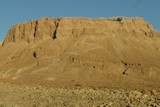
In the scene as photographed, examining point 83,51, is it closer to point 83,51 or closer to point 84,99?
point 83,51

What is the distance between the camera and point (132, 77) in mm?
72312

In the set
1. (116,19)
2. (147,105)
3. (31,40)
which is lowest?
(147,105)

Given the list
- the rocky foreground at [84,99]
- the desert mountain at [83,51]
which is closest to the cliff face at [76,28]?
the desert mountain at [83,51]

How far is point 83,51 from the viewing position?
81.7m

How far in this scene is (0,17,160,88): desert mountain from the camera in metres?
72.9

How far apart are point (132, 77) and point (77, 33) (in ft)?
75.2

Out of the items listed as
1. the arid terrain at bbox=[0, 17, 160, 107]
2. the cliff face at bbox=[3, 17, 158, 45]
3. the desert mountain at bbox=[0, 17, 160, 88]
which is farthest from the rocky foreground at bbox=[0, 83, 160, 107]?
the cliff face at bbox=[3, 17, 158, 45]

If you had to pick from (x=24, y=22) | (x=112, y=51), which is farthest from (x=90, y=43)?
(x=24, y=22)

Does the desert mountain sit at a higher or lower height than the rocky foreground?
higher

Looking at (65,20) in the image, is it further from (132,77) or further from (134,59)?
(132,77)

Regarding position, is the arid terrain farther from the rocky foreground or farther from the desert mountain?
the rocky foreground

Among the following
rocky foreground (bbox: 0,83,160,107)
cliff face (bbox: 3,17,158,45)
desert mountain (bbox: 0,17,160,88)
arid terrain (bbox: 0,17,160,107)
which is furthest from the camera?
cliff face (bbox: 3,17,158,45)

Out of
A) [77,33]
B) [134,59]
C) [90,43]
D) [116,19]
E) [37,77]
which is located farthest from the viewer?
[116,19]

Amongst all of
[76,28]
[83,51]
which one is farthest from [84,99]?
[76,28]
